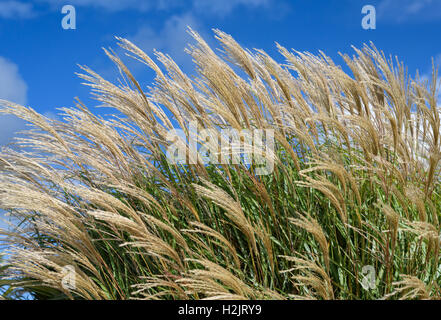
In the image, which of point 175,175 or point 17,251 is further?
point 175,175

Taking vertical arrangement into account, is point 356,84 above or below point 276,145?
above

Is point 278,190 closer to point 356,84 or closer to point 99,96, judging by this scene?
point 356,84

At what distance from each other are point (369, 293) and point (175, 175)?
153 centimetres

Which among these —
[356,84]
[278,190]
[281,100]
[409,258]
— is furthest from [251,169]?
[409,258]

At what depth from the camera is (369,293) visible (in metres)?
2.29

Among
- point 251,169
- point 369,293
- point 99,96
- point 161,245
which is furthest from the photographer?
point 99,96

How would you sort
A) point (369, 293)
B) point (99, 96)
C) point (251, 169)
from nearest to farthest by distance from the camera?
point (369, 293) < point (251, 169) < point (99, 96)

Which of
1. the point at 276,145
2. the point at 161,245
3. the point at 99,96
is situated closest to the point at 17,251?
the point at 161,245

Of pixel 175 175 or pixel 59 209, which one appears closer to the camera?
pixel 59 209

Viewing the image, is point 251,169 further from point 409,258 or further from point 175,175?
point 409,258

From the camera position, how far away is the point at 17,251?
2.30 m

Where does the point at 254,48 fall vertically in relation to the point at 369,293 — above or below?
above

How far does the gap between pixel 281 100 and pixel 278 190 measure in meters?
0.70
